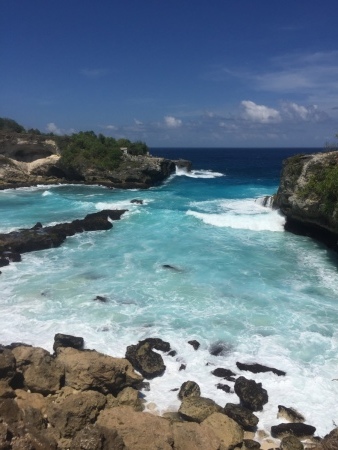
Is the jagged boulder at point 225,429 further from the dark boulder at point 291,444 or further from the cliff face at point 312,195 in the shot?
the cliff face at point 312,195

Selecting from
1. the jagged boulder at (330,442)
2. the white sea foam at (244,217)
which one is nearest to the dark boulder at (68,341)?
the jagged boulder at (330,442)

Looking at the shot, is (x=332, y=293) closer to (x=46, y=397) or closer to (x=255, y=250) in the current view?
(x=255, y=250)

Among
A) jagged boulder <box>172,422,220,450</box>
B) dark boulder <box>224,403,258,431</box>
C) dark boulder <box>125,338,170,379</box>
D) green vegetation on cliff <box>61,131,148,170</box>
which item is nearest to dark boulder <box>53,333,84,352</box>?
dark boulder <box>125,338,170,379</box>

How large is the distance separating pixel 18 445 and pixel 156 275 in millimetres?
13951

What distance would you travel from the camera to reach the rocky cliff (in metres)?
57.7

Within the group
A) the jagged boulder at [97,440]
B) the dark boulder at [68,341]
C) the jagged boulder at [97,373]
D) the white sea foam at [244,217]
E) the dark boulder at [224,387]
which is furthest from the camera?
the white sea foam at [244,217]

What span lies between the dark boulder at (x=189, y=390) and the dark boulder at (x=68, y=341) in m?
4.32

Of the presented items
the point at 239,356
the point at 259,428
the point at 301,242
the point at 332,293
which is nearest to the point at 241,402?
the point at 259,428

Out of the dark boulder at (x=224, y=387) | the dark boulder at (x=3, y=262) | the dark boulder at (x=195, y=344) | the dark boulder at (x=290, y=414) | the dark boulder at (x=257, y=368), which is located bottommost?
the dark boulder at (x=224, y=387)

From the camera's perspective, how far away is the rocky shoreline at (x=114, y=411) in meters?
9.82

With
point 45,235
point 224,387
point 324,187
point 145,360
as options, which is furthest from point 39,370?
point 324,187

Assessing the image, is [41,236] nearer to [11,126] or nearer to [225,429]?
[225,429]

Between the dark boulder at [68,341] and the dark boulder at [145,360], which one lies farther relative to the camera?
the dark boulder at [68,341]

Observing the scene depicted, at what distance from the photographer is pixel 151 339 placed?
15109 millimetres
